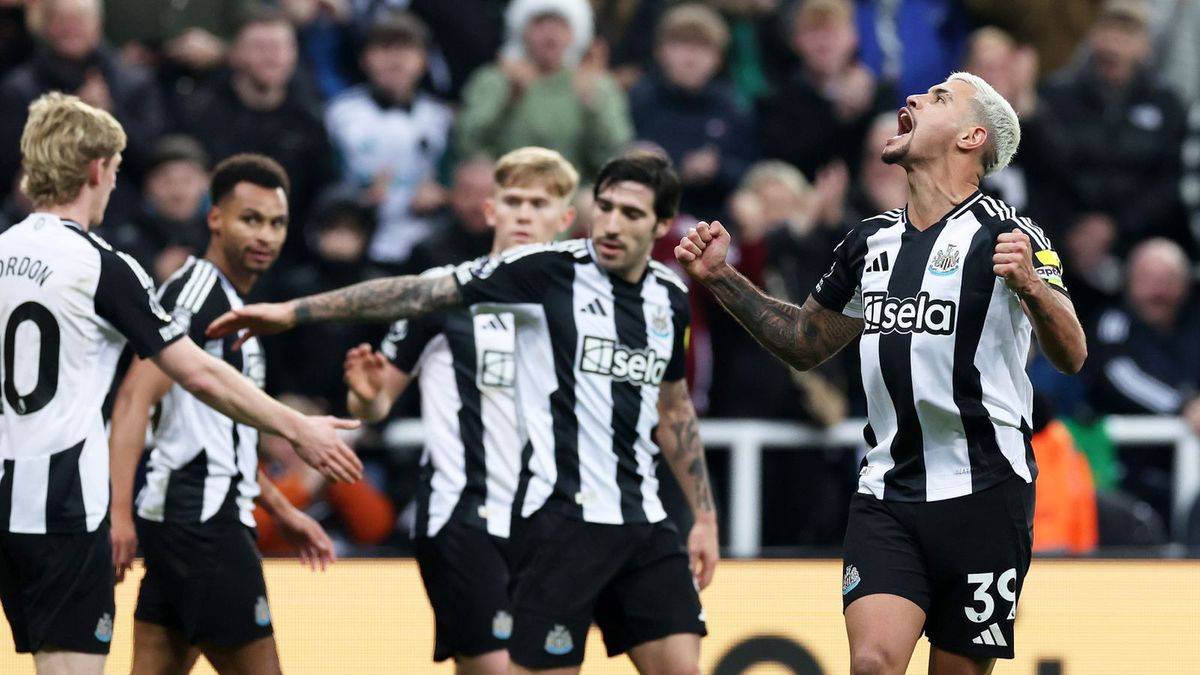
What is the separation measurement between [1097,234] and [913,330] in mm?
6425

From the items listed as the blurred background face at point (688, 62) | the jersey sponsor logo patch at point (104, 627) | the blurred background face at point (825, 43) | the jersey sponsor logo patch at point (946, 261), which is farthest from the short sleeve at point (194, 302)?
the blurred background face at point (825, 43)

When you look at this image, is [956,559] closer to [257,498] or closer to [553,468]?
[553,468]

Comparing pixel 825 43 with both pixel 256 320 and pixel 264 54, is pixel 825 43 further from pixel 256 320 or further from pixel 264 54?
pixel 256 320

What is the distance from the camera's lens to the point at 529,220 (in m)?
8.15

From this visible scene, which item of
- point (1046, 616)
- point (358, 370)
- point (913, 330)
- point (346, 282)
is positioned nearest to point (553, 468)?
point (358, 370)

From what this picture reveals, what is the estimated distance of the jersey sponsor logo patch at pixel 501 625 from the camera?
7877 millimetres

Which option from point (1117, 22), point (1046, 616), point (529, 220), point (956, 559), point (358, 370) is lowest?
point (1046, 616)

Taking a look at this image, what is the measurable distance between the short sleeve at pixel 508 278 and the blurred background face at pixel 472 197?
3672mm

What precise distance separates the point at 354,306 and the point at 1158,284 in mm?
6626

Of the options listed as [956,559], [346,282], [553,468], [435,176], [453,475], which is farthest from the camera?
[435,176]

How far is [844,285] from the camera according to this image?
6.55 metres

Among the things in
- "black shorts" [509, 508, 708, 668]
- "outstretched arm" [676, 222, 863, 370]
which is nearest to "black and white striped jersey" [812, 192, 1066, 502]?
"outstretched arm" [676, 222, 863, 370]

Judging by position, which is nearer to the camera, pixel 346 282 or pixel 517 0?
pixel 346 282

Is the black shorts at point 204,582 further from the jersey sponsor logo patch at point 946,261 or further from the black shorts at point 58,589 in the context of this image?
the jersey sponsor logo patch at point 946,261
